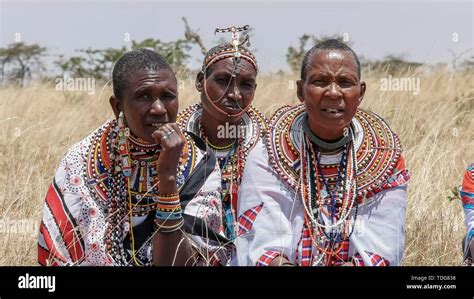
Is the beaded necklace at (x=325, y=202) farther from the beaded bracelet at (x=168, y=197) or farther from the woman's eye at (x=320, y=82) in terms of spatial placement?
the beaded bracelet at (x=168, y=197)

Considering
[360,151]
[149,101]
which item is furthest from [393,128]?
[149,101]

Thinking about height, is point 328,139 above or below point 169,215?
above

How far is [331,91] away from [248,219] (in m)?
0.78

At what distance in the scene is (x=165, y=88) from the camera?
4.16 metres

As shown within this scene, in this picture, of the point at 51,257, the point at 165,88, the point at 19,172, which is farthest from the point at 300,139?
the point at 19,172

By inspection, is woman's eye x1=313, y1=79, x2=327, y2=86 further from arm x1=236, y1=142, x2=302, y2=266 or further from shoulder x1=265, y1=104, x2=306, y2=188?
arm x1=236, y1=142, x2=302, y2=266

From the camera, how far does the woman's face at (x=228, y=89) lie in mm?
4969

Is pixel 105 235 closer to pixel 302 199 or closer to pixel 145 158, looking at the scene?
pixel 145 158

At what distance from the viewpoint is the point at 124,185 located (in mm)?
4312

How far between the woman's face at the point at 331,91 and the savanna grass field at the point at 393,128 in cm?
115

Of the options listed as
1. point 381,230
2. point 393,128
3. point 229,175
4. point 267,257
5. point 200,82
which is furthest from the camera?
point 393,128

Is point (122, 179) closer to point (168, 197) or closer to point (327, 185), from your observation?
point (168, 197)
